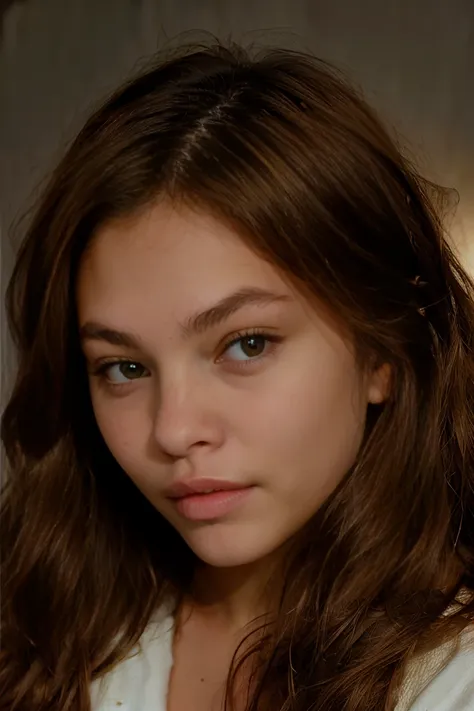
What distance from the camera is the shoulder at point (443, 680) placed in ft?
2.03

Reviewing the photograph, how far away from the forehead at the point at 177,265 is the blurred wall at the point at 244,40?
403 mm

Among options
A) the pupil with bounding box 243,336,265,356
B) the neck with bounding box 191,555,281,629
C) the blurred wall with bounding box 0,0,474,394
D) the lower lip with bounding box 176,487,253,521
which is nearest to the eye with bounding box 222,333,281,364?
the pupil with bounding box 243,336,265,356

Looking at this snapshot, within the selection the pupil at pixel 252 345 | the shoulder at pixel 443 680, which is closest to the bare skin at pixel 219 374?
the pupil at pixel 252 345

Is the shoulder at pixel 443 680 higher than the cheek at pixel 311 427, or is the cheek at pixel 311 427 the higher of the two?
the cheek at pixel 311 427

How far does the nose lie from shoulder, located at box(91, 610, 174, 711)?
9.5 inches

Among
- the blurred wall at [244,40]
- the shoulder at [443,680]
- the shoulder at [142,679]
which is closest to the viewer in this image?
the shoulder at [443,680]

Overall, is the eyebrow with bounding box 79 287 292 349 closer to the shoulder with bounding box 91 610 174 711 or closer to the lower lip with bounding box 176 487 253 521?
the lower lip with bounding box 176 487 253 521

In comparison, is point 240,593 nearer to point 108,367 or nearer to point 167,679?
point 167,679

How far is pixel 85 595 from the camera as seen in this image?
868 mm

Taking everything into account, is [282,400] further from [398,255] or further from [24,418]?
[24,418]

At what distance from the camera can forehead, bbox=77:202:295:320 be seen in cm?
63

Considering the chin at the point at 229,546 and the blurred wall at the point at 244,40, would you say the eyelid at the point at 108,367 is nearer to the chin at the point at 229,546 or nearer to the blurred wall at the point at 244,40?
the chin at the point at 229,546

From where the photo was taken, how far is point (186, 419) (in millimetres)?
642

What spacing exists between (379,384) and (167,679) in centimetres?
32
